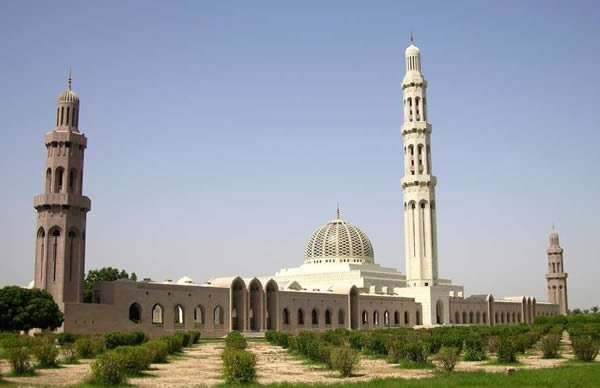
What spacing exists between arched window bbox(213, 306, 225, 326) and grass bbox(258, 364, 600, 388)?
3059 cm

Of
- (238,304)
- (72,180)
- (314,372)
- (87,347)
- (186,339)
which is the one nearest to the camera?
(314,372)

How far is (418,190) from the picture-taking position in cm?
6300

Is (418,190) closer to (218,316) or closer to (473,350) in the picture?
(218,316)

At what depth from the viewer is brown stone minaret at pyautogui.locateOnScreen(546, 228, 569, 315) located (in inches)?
3519

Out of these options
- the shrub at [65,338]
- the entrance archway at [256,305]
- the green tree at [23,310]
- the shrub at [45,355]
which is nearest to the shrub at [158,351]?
the shrub at [45,355]

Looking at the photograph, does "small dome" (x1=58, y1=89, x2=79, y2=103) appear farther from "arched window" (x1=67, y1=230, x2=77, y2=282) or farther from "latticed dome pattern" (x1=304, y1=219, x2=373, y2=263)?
"latticed dome pattern" (x1=304, y1=219, x2=373, y2=263)

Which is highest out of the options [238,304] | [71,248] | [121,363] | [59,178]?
[59,178]

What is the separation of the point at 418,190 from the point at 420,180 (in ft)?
3.08

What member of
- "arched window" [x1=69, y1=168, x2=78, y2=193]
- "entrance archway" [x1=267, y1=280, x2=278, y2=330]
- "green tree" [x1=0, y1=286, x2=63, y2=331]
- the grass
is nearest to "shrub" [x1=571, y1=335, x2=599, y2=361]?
the grass

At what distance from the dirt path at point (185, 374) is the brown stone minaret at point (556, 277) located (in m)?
74.2

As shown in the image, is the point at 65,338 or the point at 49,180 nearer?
the point at 65,338

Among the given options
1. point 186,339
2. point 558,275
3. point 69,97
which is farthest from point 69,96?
point 558,275

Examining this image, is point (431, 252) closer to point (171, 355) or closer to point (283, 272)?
point (283, 272)

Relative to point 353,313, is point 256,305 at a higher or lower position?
higher
